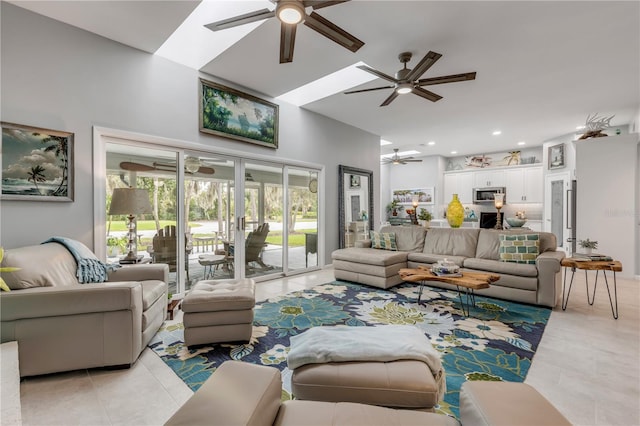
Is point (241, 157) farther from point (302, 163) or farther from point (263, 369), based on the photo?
point (263, 369)

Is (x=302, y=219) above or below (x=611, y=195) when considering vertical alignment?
below

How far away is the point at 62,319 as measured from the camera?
2021 mm

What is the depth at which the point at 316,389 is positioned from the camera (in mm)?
1303

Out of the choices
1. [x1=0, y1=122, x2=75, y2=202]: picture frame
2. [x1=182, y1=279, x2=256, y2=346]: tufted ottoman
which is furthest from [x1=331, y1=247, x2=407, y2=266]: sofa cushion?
[x1=0, y1=122, x2=75, y2=202]: picture frame

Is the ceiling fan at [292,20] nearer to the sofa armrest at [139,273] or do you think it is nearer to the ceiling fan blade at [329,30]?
the ceiling fan blade at [329,30]

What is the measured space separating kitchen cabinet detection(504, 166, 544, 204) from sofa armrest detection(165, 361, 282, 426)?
936 centimetres

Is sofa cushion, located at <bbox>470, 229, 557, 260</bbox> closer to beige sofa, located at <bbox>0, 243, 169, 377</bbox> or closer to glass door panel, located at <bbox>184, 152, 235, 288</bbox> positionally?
glass door panel, located at <bbox>184, 152, 235, 288</bbox>

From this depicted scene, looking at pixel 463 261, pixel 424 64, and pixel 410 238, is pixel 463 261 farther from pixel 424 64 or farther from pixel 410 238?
pixel 424 64

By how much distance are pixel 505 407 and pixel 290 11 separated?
261cm

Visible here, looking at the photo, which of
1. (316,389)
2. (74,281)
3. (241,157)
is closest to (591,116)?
(241,157)

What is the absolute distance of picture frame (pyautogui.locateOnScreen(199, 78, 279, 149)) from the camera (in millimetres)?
4078

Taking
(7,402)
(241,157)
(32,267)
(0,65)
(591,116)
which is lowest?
(7,402)

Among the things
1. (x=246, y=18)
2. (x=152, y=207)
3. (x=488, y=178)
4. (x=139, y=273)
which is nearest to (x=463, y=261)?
(x=246, y=18)

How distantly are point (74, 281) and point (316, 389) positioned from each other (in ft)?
7.77
